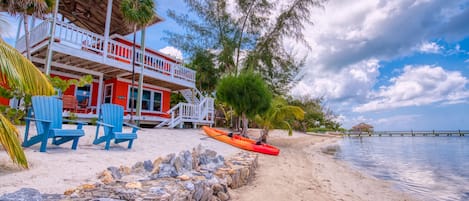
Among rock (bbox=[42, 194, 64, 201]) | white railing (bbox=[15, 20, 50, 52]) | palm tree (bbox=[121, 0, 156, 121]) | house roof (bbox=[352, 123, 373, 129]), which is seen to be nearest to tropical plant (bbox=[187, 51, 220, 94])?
palm tree (bbox=[121, 0, 156, 121])

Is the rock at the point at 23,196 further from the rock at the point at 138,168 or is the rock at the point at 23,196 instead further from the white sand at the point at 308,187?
the white sand at the point at 308,187

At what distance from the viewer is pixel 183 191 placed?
2412mm

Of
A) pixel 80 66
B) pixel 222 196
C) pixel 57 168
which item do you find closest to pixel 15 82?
pixel 57 168

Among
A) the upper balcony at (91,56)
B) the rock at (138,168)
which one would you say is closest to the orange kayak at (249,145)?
the rock at (138,168)

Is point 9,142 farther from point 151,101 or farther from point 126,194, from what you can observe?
point 151,101

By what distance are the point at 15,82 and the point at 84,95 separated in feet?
31.1

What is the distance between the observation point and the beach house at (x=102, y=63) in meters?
8.46

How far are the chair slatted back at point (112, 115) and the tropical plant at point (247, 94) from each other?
17.2 feet

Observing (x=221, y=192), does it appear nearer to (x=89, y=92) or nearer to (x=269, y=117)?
(x=269, y=117)

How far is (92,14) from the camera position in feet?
38.0

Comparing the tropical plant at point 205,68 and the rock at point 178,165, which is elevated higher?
the tropical plant at point 205,68

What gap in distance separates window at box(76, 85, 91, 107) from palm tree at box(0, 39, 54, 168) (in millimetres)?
8633

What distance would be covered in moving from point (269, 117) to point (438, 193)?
6615 millimetres

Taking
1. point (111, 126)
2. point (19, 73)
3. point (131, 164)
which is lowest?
point (131, 164)
